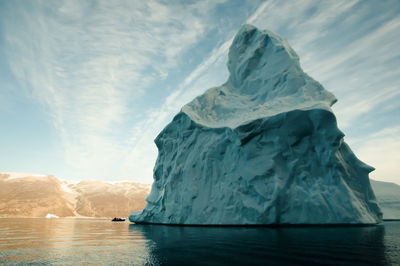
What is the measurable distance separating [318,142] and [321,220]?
16.1 feet

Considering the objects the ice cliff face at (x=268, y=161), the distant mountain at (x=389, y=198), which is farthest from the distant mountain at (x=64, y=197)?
the distant mountain at (x=389, y=198)

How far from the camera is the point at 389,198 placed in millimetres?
25734

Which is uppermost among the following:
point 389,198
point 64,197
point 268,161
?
point 64,197

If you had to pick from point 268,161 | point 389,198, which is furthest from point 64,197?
point 389,198

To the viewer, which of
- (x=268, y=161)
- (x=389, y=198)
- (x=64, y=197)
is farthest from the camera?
(x=64, y=197)

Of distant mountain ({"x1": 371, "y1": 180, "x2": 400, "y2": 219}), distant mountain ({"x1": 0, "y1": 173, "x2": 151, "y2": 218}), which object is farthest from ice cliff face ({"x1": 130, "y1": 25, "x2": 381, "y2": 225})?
distant mountain ({"x1": 0, "y1": 173, "x2": 151, "y2": 218})

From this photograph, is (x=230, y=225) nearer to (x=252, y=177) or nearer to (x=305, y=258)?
(x=252, y=177)

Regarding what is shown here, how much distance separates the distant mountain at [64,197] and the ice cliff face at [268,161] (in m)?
65.6

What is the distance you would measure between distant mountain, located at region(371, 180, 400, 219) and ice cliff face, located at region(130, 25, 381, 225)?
10.2 metres

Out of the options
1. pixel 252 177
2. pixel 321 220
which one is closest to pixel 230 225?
pixel 252 177

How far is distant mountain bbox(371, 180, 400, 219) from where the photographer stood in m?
24.3

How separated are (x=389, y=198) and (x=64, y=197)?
8803 cm

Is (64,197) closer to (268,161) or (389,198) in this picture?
(268,161)

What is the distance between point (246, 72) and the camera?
22.6 meters
